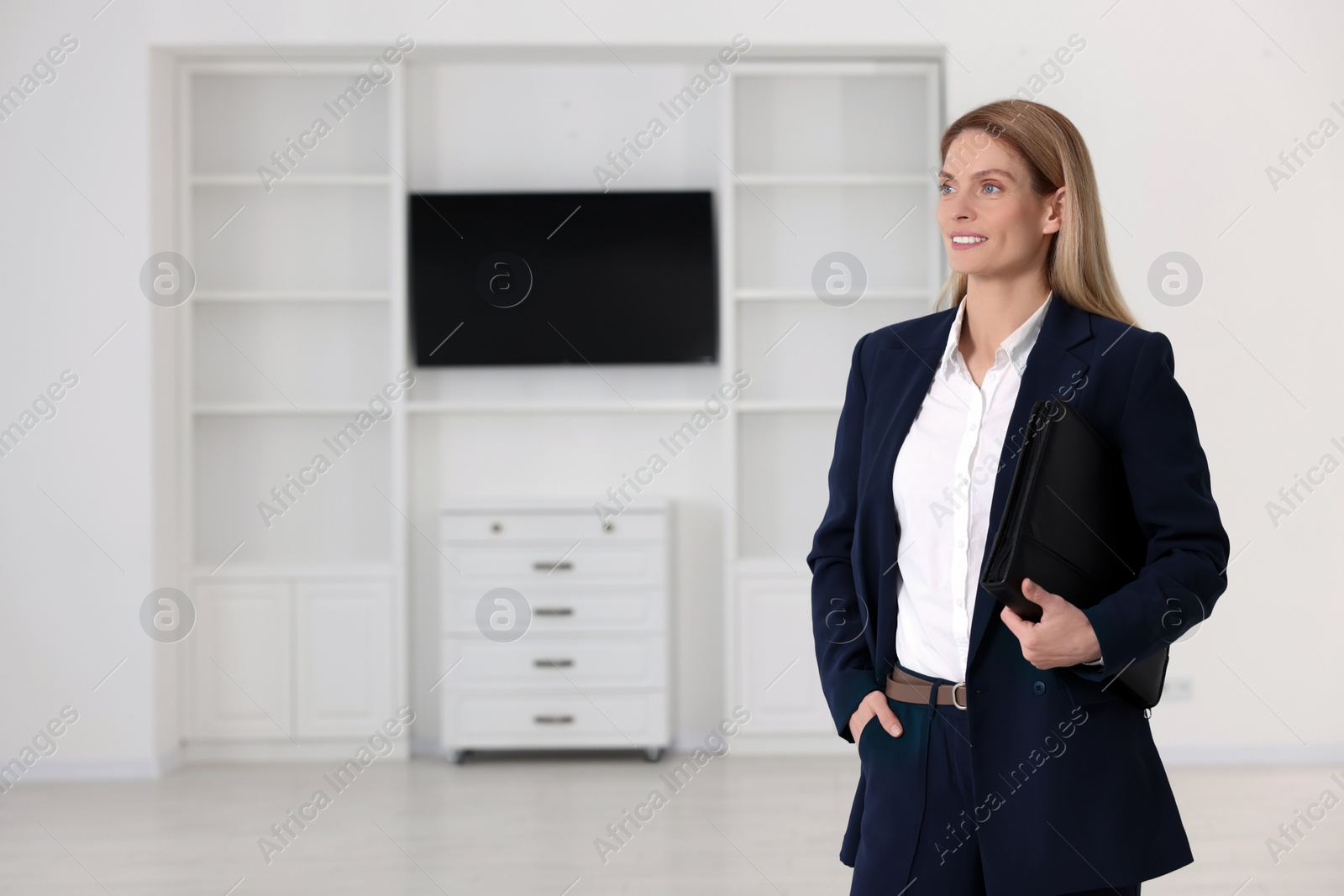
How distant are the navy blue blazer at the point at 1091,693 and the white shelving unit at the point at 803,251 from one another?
2867 millimetres

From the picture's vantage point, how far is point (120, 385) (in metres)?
3.85

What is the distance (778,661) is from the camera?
4004 millimetres

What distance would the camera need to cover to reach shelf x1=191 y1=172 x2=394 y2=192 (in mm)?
4023

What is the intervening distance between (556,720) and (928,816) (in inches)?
113

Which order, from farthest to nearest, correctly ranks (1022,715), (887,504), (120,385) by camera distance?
(120,385), (887,504), (1022,715)

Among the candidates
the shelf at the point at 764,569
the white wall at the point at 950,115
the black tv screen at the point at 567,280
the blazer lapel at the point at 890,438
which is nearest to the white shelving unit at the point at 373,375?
the shelf at the point at 764,569

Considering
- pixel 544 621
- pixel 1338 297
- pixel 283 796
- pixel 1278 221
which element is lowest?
pixel 283 796

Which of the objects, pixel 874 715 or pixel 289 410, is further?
pixel 289 410

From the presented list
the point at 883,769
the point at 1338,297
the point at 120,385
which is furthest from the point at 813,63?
the point at 883,769

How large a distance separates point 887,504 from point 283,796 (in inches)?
119

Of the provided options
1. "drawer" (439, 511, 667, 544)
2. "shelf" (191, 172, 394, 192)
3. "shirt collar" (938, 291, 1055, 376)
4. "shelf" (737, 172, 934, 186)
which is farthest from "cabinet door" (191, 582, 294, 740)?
"shirt collar" (938, 291, 1055, 376)

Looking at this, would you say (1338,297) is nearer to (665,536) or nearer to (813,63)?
(813,63)

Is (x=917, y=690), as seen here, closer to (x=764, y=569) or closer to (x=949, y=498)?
(x=949, y=498)

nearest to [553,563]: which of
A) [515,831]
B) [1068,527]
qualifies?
[515,831]
